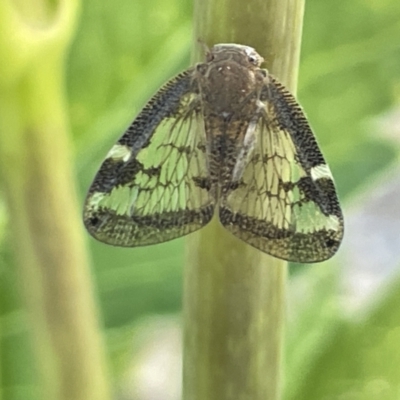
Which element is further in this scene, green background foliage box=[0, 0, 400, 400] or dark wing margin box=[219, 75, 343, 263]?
green background foliage box=[0, 0, 400, 400]

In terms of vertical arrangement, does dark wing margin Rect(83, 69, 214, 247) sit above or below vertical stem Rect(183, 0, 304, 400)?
above

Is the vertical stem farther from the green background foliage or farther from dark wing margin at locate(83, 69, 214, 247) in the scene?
the green background foliage

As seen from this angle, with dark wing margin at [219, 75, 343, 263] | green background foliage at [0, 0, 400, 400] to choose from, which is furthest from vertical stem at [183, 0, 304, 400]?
green background foliage at [0, 0, 400, 400]

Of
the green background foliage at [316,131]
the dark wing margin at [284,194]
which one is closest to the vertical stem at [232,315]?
the dark wing margin at [284,194]

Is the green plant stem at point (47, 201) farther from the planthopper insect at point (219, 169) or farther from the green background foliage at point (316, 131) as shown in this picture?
the green background foliage at point (316, 131)

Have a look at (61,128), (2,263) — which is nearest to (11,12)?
(61,128)
